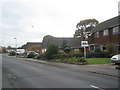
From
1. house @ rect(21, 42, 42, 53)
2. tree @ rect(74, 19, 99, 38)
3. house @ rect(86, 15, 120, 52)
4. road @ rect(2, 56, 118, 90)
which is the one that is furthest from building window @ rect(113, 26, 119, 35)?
house @ rect(21, 42, 42, 53)

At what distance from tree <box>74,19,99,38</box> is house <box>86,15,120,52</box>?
1803cm

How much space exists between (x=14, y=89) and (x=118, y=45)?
22.0 m

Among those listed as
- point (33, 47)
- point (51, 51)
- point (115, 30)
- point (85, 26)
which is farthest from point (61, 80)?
point (33, 47)

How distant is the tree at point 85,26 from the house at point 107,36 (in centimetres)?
1803

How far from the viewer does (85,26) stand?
52.8 meters

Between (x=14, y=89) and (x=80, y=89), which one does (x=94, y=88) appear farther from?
(x=14, y=89)

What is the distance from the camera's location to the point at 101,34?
29.8m

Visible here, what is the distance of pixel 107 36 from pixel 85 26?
25.6 m

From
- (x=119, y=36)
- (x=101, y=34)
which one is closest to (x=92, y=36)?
(x=101, y=34)

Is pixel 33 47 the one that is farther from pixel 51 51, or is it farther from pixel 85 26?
pixel 51 51

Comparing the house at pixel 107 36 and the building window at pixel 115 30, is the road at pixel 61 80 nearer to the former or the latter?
the house at pixel 107 36

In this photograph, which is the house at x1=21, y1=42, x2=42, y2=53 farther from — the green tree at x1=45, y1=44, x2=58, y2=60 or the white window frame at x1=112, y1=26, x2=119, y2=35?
the white window frame at x1=112, y1=26, x2=119, y2=35

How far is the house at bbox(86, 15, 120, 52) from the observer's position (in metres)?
25.1

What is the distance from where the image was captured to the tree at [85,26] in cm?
5153
